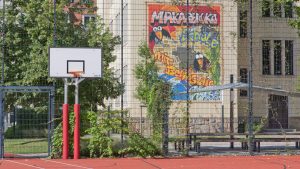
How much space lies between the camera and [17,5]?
29.5m

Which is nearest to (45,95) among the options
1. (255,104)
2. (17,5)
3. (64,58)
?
(17,5)

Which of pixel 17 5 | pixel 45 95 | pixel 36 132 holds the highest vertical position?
pixel 17 5

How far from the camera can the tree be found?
25.5 meters

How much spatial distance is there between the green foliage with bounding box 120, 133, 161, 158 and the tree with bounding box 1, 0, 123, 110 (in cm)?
773

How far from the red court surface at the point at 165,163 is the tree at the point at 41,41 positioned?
8642mm

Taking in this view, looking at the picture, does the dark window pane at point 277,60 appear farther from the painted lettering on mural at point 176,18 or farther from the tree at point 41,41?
the tree at point 41,41

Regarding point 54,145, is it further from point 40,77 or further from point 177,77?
point 177,77

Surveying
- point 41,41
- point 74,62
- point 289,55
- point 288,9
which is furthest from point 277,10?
point 289,55

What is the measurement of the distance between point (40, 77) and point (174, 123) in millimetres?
9249

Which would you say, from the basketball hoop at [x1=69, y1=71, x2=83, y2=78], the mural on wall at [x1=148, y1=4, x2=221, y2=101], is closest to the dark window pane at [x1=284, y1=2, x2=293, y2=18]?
the basketball hoop at [x1=69, y1=71, x2=83, y2=78]

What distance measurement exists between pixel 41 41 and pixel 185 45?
951 centimetres

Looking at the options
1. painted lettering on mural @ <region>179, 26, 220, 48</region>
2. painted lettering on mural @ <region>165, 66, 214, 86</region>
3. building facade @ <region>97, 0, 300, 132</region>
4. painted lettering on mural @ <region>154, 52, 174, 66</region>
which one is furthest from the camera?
painted lettering on mural @ <region>154, 52, 174, 66</region>

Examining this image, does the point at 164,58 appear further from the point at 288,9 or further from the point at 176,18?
the point at 288,9

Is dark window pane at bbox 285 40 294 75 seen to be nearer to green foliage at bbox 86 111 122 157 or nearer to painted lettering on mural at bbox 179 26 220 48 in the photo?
painted lettering on mural at bbox 179 26 220 48
